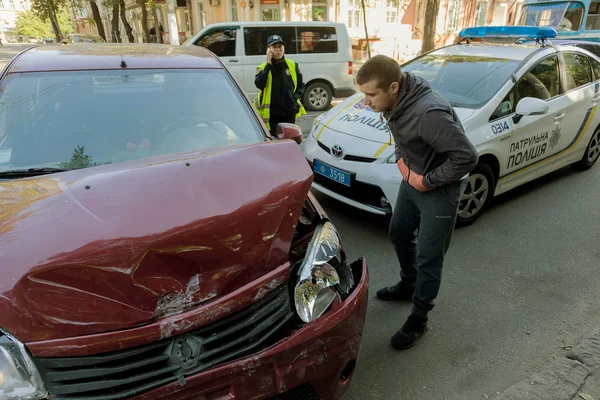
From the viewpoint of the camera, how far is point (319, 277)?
1.69m

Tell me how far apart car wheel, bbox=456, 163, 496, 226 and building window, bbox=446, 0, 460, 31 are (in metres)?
23.7

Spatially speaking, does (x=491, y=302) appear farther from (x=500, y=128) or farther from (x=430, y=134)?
(x=500, y=128)

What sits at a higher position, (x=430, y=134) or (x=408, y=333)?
(x=430, y=134)

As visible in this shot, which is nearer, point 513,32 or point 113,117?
point 113,117

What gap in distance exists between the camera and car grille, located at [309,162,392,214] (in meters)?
3.62

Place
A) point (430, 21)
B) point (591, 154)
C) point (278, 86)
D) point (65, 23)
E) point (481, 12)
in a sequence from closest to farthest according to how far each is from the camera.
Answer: point (278, 86)
point (591, 154)
point (430, 21)
point (481, 12)
point (65, 23)

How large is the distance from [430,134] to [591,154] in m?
4.72

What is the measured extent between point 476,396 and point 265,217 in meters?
1.61

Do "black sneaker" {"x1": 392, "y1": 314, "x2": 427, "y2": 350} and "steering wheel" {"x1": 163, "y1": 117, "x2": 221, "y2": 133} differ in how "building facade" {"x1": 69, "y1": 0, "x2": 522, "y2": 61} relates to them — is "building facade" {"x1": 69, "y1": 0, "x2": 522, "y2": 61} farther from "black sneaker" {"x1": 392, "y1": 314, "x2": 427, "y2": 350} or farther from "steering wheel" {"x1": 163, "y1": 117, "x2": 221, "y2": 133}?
"black sneaker" {"x1": 392, "y1": 314, "x2": 427, "y2": 350}

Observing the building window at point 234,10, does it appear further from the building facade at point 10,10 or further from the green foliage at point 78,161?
the building facade at point 10,10

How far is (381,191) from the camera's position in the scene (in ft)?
11.8

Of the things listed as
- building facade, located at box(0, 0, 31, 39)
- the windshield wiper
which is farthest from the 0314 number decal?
building facade, located at box(0, 0, 31, 39)

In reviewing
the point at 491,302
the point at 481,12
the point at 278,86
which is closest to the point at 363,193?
the point at 491,302

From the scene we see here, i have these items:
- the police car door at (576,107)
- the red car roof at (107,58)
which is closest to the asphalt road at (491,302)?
the police car door at (576,107)
